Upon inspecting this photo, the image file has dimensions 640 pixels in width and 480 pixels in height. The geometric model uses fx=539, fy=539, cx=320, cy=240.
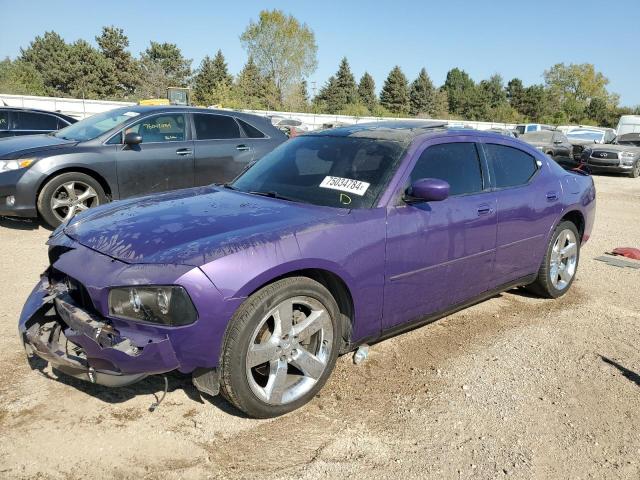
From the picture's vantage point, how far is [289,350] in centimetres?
297

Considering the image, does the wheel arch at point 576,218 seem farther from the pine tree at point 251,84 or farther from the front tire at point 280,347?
the pine tree at point 251,84

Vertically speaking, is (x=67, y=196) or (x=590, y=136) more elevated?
(x=590, y=136)

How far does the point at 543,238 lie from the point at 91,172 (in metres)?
5.47

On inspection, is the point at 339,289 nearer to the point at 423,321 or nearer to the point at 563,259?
the point at 423,321

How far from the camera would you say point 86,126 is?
7598mm

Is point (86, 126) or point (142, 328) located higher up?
point (86, 126)

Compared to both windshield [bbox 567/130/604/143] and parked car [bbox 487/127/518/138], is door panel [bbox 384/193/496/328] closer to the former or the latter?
parked car [bbox 487/127/518/138]

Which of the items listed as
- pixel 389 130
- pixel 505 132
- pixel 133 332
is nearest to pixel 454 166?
pixel 389 130

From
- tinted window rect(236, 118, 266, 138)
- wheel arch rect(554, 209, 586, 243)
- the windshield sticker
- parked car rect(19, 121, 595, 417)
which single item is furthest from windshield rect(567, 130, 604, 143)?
the windshield sticker

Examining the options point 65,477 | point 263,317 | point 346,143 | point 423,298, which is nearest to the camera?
point 65,477

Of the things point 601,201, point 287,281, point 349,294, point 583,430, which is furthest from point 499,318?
point 601,201

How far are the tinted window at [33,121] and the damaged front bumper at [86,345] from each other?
931 cm

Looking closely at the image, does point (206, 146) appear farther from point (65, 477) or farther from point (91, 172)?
point (65, 477)

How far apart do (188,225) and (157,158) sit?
15.5ft
